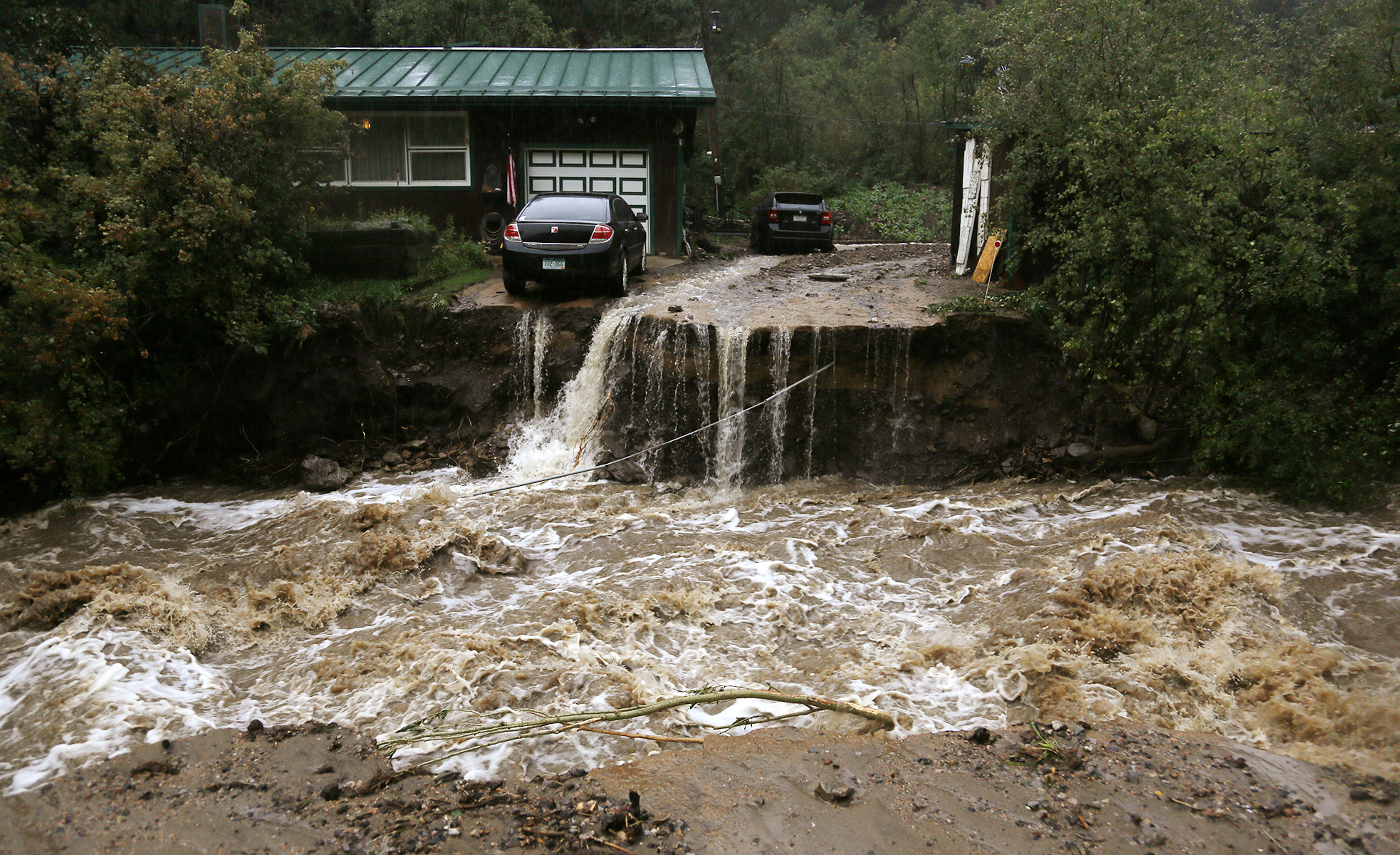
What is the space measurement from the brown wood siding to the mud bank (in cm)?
453

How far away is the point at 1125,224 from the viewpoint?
33.2 ft

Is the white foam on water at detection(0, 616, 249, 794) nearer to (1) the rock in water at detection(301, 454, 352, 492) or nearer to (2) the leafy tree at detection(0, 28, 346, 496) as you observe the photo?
(2) the leafy tree at detection(0, 28, 346, 496)

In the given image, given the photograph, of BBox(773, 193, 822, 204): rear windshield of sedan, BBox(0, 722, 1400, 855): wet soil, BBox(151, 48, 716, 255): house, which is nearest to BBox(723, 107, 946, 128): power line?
BBox(773, 193, 822, 204): rear windshield of sedan

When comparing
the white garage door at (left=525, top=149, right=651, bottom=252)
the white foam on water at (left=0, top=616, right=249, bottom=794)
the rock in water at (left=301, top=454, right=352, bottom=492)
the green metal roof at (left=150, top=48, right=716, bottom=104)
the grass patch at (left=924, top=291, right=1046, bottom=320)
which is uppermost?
the green metal roof at (left=150, top=48, right=716, bottom=104)

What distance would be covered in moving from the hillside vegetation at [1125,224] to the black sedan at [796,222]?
717 centimetres

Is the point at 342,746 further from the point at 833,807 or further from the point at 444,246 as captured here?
the point at 444,246

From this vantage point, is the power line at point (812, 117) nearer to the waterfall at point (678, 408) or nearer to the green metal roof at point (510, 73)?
the green metal roof at point (510, 73)

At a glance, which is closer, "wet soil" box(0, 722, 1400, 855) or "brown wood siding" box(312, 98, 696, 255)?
"wet soil" box(0, 722, 1400, 855)

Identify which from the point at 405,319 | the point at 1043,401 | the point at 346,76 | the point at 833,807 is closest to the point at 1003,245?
the point at 1043,401

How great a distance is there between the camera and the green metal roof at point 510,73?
1609cm

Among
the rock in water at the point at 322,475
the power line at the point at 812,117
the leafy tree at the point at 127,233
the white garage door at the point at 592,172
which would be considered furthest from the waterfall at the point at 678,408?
the power line at the point at 812,117

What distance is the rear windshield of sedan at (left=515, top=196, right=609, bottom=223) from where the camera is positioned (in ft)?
42.8

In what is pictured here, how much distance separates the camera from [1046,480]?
37.1 feet

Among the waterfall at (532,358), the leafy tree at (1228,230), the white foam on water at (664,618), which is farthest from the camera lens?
the waterfall at (532,358)
